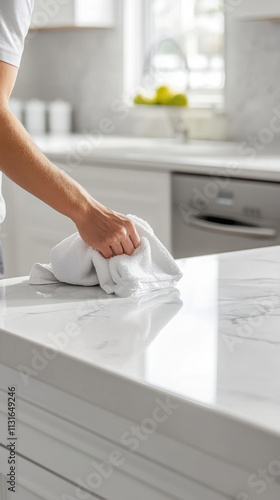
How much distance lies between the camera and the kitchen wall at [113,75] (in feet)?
10.8

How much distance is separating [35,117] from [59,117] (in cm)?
14

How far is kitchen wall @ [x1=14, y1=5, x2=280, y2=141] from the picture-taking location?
3.30 metres

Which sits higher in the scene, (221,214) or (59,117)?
(59,117)

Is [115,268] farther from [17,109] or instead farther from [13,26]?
[17,109]

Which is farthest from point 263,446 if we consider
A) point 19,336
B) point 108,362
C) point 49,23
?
point 49,23

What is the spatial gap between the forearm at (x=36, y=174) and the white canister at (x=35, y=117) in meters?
2.92

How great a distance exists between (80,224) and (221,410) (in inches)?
20.6

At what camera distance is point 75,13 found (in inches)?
144

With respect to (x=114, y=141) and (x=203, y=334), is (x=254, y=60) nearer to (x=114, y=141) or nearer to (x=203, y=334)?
(x=114, y=141)

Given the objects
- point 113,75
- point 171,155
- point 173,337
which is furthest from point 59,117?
point 173,337

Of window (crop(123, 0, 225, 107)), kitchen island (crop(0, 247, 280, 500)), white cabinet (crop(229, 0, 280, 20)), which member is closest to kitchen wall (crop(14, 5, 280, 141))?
window (crop(123, 0, 225, 107))

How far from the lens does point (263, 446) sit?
0.61 m

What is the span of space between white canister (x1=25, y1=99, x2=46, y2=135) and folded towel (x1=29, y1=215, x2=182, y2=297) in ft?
9.89

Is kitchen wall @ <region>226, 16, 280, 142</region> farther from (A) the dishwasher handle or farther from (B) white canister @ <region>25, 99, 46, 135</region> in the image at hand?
(B) white canister @ <region>25, 99, 46, 135</region>
